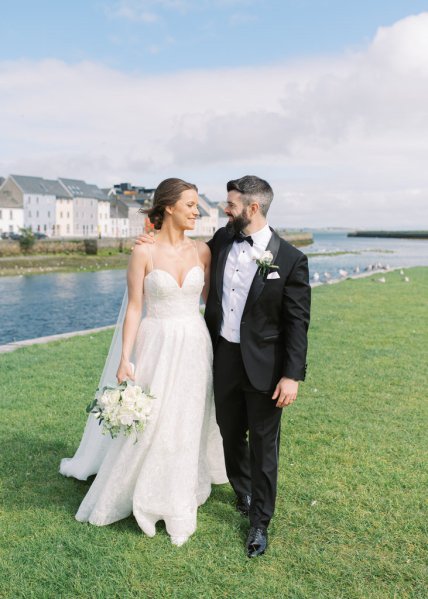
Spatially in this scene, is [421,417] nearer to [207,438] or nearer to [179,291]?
[207,438]

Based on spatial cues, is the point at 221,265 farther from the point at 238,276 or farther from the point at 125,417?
the point at 125,417

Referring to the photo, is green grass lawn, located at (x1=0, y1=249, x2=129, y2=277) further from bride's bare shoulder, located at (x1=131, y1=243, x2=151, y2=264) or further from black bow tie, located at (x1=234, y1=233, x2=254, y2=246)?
black bow tie, located at (x1=234, y1=233, x2=254, y2=246)

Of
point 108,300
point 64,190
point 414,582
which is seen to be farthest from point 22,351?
point 64,190

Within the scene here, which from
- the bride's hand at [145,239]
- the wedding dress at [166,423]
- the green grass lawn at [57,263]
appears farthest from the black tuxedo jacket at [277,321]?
the green grass lawn at [57,263]

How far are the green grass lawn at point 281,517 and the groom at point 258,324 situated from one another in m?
0.41

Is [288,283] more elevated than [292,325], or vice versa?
[288,283]

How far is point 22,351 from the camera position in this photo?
11133mm

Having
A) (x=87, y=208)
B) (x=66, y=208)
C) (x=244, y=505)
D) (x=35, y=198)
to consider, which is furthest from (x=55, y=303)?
(x=87, y=208)

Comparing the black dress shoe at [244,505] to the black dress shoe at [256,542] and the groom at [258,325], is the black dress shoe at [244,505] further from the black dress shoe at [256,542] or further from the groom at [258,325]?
the black dress shoe at [256,542]

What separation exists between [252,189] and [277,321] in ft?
3.18

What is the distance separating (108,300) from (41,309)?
440 cm

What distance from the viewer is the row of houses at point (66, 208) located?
8825cm

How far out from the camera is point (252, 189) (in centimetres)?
399

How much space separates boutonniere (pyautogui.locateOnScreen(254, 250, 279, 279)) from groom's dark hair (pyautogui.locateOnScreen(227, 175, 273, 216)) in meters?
0.36
